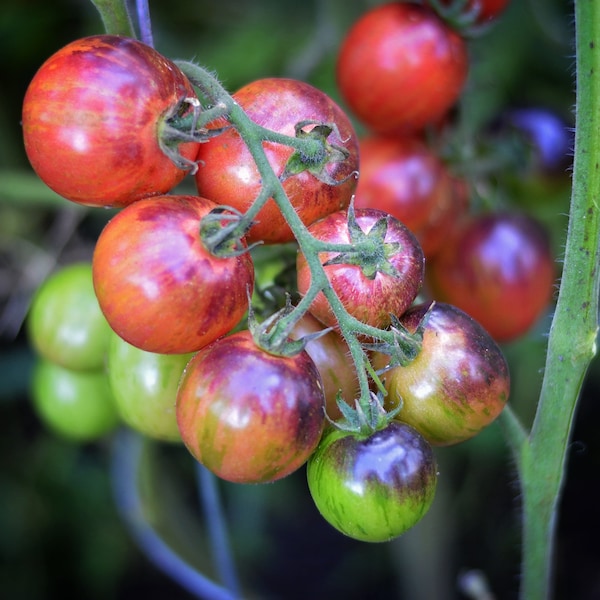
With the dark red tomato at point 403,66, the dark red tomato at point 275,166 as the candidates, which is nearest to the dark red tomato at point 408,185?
the dark red tomato at point 403,66

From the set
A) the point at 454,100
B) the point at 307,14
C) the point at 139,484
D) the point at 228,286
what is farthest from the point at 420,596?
the point at 307,14

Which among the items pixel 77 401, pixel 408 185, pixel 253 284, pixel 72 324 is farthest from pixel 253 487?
pixel 253 284

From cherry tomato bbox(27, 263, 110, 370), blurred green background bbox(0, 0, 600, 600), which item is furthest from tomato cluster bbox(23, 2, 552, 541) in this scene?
blurred green background bbox(0, 0, 600, 600)

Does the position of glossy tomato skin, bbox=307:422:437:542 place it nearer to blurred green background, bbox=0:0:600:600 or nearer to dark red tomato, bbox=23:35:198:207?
dark red tomato, bbox=23:35:198:207

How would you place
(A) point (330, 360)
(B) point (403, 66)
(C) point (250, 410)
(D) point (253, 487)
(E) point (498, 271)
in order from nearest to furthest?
(C) point (250, 410), (A) point (330, 360), (B) point (403, 66), (E) point (498, 271), (D) point (253, 487)

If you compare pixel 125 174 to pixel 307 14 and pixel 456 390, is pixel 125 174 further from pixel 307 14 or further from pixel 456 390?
pixel 307 14

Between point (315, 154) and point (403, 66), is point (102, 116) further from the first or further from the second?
point (403, 66)
